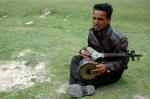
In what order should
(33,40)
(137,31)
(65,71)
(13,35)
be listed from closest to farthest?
1. (65,71)
2. (33,40)
3. (13,35)
4. (137,31)

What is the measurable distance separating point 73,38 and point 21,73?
2.31 meters

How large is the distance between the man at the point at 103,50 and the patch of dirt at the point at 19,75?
0.73m

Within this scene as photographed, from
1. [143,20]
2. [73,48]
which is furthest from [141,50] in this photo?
[143,20]

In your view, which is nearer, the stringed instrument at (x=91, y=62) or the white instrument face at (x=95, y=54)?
the stringed instrument at (x=91, y=62)

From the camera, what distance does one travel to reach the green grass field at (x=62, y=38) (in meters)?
2.90

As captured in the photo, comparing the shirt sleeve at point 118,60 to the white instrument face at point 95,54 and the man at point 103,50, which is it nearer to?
Result: the man at point 103,50

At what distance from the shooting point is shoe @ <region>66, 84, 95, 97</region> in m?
2.60

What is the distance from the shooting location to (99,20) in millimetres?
2691

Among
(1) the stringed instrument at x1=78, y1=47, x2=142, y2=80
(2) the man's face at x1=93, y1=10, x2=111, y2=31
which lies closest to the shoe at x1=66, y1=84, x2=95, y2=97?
(1) the stringed instrument at x1=78, y1=47, x2=142, y2=80

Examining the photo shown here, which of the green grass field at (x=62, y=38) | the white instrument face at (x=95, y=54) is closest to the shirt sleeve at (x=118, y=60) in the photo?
the white instrument face at (x=95, y=54)

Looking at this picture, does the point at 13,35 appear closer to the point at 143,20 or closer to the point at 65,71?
the point at 65,71

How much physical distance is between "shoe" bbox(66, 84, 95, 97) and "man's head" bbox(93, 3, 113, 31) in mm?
876

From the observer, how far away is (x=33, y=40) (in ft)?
17.1

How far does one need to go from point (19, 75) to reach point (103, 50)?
159 centimetres
